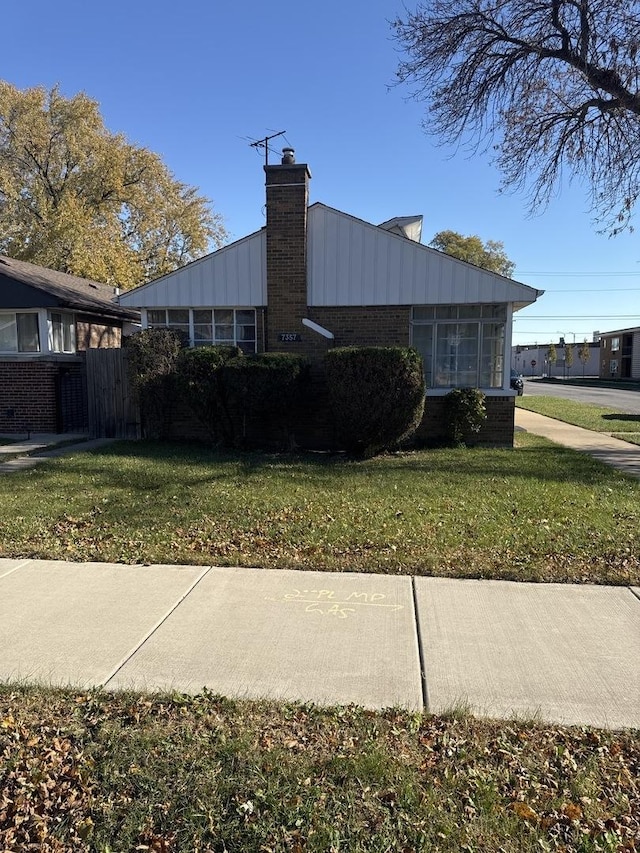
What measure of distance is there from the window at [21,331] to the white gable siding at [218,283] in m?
2.85

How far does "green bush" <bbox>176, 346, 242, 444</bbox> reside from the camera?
10.4 metres

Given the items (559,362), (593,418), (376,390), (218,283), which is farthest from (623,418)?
(559,362)

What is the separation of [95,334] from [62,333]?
1733mm

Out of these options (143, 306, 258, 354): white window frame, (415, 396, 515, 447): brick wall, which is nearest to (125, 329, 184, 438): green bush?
(143, 306, 258, 354): white window frame

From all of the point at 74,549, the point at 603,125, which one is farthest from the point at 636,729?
the point at 603,125

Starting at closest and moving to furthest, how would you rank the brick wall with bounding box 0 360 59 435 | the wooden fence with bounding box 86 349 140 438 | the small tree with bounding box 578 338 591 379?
the wooden fence with bounding box 86 349 140 438 < the brick wall with bounding box 0 360 59 435 < the small tree with bounding box 578 338 591 379

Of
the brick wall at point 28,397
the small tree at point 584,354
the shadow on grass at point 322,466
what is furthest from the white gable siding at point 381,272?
the small tree at point 584,354

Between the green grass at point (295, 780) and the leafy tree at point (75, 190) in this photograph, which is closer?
the green grass at point (295, 780)

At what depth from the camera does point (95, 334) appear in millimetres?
15523

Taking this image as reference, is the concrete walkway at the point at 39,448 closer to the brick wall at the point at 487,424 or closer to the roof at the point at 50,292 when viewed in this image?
the roof at the point at 50,292

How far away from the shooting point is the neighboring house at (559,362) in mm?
78812

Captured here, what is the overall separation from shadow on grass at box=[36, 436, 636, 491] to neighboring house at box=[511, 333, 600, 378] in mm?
60057

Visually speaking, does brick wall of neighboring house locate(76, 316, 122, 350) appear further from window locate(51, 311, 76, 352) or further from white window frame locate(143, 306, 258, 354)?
white window frame locate(143, 306, 258, 354)

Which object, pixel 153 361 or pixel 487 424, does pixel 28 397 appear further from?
pixel 487 424
